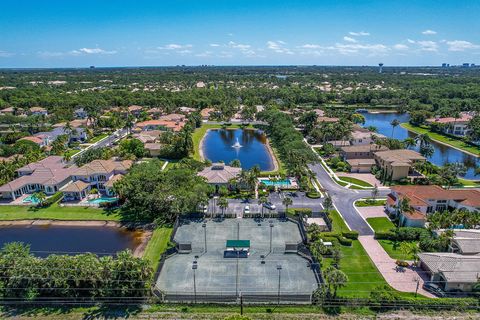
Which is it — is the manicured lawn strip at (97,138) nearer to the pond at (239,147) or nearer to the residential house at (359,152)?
the pond at (239,147)

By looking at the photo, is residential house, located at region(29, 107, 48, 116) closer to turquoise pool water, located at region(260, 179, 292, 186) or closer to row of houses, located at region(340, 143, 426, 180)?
turquoise pool water, located at region(260, 179, 292, 186)

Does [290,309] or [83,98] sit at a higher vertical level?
[83,98]

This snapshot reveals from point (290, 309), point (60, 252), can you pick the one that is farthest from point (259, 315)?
point (60, 252)

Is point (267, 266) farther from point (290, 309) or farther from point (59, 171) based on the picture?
point (59, 171)

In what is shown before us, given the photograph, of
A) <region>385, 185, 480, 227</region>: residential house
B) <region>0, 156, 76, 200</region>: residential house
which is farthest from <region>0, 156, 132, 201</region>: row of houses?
<region>385, 185, 480, 227</region>: residential house

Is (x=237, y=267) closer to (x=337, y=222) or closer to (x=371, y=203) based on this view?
(x=337, y=222)
